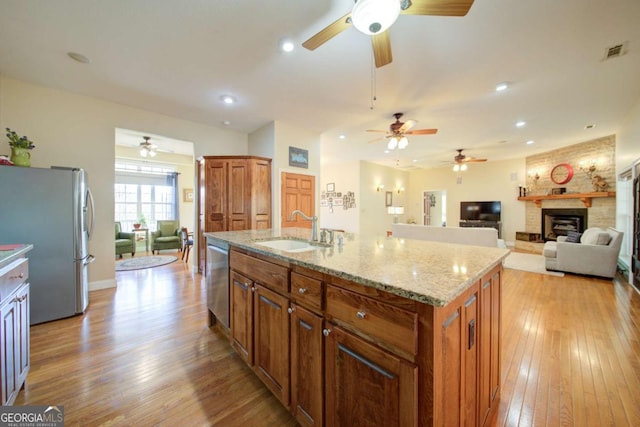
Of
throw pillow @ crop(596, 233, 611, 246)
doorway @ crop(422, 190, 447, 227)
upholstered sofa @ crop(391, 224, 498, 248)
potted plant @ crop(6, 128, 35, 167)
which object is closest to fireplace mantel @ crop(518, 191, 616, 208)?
throw pillow @ crop(596, 233, 611, 246)

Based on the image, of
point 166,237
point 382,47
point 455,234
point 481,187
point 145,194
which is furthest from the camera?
point 481,187

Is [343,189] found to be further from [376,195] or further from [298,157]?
[298,157]

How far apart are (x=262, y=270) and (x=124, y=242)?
5816mm

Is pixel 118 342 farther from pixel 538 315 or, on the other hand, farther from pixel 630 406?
pixel 538 315

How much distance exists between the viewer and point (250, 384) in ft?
5.47

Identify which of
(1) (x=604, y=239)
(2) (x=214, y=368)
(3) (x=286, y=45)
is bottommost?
(2) (x=214, y=368)

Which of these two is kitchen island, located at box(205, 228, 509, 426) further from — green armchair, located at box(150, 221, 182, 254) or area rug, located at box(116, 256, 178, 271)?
green armchair, located at box(150, 221, 182, 254)

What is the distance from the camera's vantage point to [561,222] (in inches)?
261

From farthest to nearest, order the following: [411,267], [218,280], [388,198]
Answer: [388,198]
[218,280]
[411,267]

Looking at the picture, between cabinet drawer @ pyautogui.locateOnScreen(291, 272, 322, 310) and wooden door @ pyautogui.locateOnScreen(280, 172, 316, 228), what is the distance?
339 centimetres

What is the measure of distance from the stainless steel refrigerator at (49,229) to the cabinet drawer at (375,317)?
319cm

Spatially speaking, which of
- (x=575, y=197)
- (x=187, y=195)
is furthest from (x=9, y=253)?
(x=575, y=197)

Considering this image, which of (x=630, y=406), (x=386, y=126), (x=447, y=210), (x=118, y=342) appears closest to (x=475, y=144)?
(x=386, y=126)

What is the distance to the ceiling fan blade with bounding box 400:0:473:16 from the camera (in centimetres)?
149
